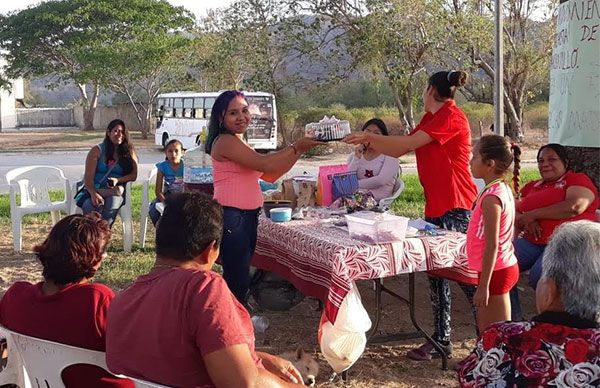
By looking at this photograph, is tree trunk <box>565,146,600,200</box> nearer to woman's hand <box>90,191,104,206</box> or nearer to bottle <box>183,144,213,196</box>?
bottle <box>183,144,213,196</box>

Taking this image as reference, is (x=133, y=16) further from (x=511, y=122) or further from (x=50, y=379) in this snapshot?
(x=50, y=379)

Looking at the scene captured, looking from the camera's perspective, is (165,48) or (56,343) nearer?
(56,343)

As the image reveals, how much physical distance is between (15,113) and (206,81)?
2203cm

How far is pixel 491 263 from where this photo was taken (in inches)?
139

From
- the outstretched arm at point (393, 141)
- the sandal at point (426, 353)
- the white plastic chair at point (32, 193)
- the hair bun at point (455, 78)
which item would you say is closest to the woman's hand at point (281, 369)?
the outstretched arm at point (393, 141)

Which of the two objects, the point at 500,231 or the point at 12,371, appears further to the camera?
the point at 500,231

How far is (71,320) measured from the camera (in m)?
2.50

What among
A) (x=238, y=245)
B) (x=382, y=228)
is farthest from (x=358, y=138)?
(x=238, y=245)

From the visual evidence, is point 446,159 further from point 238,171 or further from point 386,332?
point 386,332

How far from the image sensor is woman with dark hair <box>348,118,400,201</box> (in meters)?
5.76

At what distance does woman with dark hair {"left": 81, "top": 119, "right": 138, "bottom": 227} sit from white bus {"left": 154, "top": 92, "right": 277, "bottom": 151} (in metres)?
14.4

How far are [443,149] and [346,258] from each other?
0.87m

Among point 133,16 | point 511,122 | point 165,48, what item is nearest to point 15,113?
point 133,16

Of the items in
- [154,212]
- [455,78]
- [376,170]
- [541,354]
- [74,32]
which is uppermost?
[74,32]
